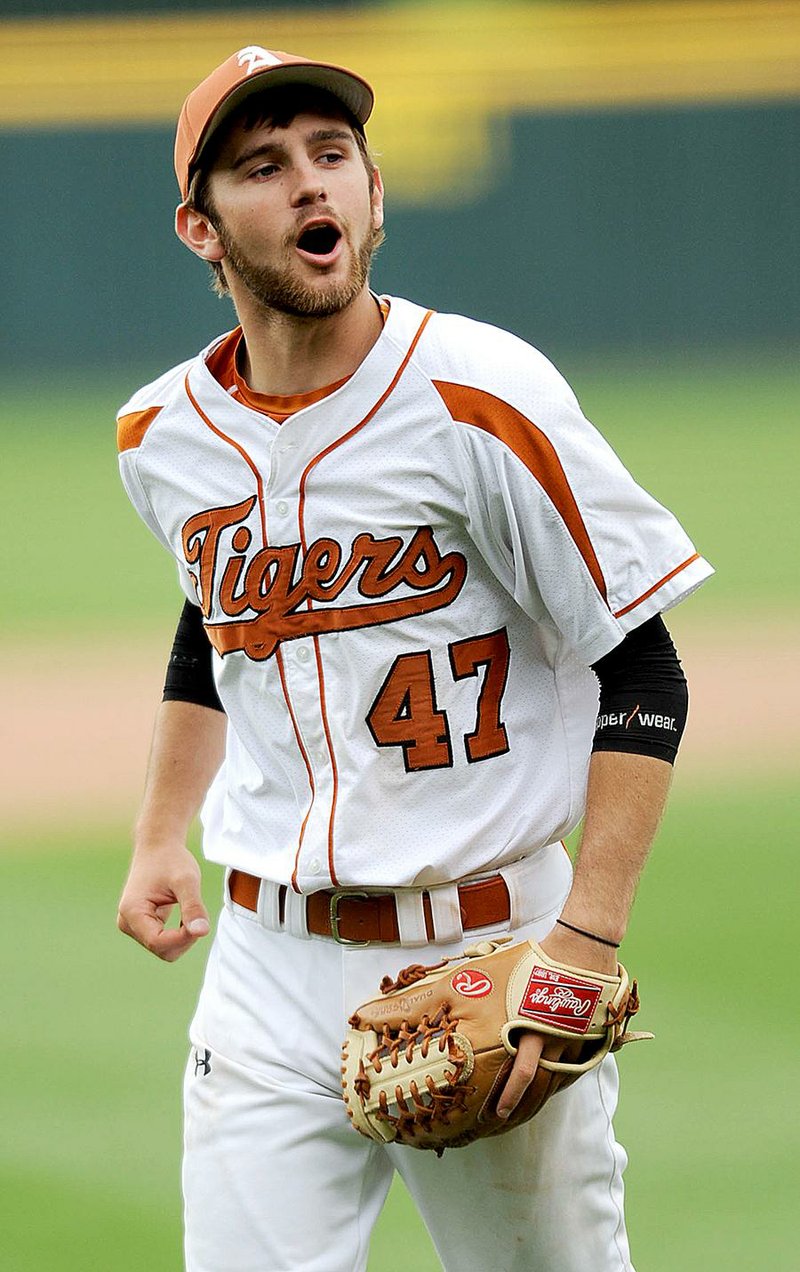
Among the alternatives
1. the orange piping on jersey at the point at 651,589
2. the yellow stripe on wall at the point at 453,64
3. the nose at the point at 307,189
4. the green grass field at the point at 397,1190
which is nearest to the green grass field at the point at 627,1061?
the green grass field at the point at 397,1190

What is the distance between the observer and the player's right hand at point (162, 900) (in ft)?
8.00

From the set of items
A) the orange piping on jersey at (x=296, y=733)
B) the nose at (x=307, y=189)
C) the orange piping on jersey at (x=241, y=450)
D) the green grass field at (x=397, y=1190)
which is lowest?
the green grass field at (x=397, y=1190)

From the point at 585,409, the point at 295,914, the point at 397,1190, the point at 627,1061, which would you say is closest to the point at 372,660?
the point at 295,914

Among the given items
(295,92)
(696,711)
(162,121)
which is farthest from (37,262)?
(295,92)

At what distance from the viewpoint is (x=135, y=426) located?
2.40m

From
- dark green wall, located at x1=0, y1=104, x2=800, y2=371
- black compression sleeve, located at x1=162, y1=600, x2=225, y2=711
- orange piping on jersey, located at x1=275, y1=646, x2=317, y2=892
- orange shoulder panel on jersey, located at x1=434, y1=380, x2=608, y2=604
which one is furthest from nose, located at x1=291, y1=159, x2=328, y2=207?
dark green wall, located at x1=0, y1=104, x2=800, y2=371

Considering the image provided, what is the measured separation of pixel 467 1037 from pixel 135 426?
92 cm

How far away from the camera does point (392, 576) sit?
2.17 m

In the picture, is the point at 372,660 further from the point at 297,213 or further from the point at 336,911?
the point at 297,213

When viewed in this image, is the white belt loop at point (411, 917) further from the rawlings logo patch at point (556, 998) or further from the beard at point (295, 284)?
the beard at point (295, 284)

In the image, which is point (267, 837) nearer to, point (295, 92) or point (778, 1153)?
point (295, 92)

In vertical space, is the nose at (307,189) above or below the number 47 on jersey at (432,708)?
above

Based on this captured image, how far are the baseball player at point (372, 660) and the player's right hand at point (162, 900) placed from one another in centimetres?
12

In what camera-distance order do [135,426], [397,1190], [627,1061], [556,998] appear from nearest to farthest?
[556,998] < [135,426] < [397,1190] < [627,1061]
